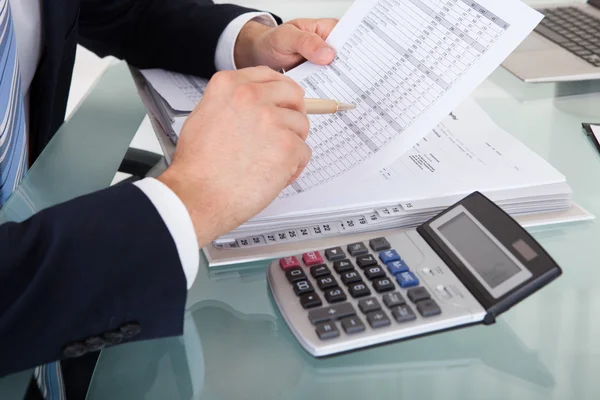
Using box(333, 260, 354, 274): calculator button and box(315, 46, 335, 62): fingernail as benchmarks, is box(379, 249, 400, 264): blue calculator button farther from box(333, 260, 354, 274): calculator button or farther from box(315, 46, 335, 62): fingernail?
box(315, 46, 335, 62): fingernail

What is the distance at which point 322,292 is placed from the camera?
66 cm

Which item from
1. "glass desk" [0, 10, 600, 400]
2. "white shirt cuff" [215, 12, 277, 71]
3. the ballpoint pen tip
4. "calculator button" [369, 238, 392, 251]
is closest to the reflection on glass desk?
"glass desk" [0, 10, 600, 400]

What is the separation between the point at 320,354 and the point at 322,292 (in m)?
0.07

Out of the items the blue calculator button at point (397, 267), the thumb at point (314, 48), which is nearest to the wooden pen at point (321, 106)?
the thumb at point (314, 48)

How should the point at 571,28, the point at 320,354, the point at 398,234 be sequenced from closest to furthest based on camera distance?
the point at 320,354 < the point at 398,234 < the point at 571,28

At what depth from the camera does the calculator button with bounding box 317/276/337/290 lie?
26.0 inches

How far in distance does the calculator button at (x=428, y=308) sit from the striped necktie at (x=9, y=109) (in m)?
0.53

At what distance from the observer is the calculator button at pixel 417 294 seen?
2.11ft

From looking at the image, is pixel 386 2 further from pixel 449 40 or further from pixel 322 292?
pixel 322 292

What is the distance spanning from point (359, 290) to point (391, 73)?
1.00ft

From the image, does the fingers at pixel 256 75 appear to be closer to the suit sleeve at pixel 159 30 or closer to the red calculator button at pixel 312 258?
the red calculator button at pixel 312 258

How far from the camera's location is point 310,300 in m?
0.65

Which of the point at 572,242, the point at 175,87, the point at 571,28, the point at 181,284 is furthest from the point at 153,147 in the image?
the point at 571,28

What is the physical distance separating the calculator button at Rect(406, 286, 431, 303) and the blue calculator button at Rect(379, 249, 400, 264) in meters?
0.05
